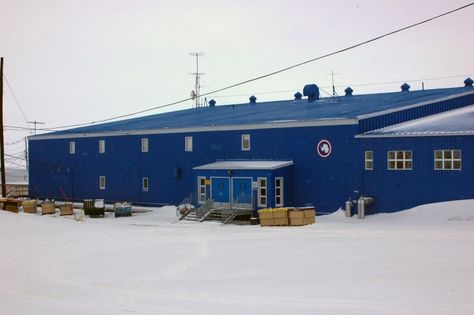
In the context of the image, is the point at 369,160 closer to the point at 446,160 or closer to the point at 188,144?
the point at 446,160

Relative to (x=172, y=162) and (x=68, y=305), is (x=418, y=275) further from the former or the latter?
(x=172, y=162)

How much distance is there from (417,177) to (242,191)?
38.7 feet

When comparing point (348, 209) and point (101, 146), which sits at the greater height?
point (101, 146)

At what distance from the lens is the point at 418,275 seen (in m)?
17.0

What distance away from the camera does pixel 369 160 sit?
35938 mm

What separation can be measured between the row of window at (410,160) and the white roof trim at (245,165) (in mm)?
5674

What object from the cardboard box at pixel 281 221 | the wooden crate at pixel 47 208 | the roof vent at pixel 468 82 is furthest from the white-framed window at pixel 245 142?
the roof vent at pixel 468 82

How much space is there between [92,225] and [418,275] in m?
23.4

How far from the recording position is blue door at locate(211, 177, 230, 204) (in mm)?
41316

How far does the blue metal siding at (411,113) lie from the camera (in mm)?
37009

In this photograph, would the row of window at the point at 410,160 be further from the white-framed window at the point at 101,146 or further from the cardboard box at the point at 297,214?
the white-framed window at the point at 101,146

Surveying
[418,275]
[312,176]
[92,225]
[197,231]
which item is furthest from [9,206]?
[418,275]

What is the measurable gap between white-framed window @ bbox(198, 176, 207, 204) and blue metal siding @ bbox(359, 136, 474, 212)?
12.0m

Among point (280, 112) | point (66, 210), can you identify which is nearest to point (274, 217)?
point (280, 112)
